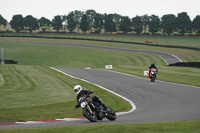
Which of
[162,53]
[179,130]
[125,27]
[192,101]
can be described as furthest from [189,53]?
[125,27]

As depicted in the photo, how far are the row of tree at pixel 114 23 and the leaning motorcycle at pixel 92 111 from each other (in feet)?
439

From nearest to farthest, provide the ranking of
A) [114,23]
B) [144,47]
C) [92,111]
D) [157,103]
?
[92,111], [157,103], [144,47], [114,23]

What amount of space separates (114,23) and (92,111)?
154m

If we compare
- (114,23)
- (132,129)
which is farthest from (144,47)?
(114,23)

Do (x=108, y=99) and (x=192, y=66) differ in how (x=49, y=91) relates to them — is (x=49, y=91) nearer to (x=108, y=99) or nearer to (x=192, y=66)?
(x=108, y=99)

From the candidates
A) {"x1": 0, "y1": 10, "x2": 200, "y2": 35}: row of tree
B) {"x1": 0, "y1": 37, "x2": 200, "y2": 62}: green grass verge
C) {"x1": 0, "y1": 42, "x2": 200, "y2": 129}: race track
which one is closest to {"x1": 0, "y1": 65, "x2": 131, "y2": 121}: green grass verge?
{"x1": 0, "y1": 42, "x2": 200, "y2": 129}: race track

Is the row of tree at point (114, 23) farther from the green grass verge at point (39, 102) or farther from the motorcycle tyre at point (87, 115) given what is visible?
the motorcycle tyre at point (87, 115)

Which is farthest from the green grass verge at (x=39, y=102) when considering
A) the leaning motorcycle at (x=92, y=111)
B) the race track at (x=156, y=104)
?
the leaning motorcycle at (x=92, y=111)

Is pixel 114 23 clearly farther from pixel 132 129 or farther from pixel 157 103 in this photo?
pixel 132 129

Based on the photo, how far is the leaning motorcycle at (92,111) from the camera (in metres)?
10.9

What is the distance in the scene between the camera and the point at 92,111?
1118cm

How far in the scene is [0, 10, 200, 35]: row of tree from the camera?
149500 mm

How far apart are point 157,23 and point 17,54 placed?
107m

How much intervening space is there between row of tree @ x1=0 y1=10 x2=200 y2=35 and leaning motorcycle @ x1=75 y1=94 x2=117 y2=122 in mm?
133712
